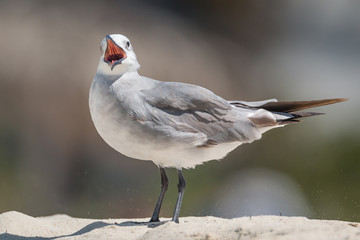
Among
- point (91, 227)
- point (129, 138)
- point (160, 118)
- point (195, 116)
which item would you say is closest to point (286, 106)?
point (195, 116)

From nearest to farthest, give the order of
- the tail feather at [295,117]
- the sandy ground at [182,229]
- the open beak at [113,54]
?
the sandy ground at [182,229] → the open beak at [113,54] → the tail feather at [295,117]

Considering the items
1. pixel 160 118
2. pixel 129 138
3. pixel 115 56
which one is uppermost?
pixel 115 56

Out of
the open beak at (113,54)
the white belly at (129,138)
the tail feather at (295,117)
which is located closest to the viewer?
the white belly at (129,138)

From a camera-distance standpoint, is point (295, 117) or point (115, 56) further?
point (295, 117)

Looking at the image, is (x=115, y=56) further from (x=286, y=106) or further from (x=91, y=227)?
(x=286, y=106)

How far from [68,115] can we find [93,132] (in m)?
0.43

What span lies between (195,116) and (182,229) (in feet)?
2.77

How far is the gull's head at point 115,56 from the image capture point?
3113mm

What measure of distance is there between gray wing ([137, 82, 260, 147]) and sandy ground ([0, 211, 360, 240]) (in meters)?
0.51

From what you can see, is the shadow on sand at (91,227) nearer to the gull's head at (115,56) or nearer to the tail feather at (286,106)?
the gull's head at (115,56)

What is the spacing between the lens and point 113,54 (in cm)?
318

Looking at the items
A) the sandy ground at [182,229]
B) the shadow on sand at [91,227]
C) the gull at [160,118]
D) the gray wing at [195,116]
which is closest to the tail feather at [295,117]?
the gull at [160,118]

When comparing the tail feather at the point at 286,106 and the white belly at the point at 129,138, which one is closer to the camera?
the white belly at the point at 129,138

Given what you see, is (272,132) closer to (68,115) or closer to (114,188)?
(114,188)
